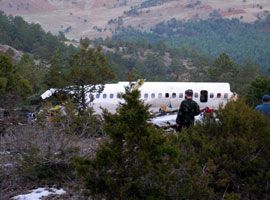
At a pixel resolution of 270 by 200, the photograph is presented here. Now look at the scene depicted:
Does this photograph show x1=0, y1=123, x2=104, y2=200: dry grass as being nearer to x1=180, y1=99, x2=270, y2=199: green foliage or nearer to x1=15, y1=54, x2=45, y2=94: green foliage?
x1=180, y1=99, x2=270, y2=199: green foliage

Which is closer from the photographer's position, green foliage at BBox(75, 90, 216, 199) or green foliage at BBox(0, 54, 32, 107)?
green foliage at BBox(75, 90, 216, 199)

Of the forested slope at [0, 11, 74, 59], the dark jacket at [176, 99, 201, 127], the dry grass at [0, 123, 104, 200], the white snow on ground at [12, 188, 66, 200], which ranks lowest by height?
the white snow on ground at [12, 188, 66, 200]

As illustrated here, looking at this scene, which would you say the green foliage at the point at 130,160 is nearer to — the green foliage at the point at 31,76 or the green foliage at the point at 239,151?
the green foliage at the point at 239,151

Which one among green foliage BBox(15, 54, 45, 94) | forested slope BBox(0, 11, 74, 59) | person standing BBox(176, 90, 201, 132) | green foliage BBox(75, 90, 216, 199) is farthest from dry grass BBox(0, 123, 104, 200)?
forested slope BBox(0, 11, 74, 59)

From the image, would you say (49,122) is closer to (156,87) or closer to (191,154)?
(191,154)

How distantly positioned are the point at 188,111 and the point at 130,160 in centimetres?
362

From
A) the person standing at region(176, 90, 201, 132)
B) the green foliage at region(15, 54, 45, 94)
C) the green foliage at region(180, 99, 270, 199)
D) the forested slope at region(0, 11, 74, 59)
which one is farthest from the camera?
the forested slope at region(0, 11, 74, 59)

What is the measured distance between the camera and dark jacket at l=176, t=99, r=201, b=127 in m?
8.03

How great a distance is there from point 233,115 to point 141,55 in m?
103

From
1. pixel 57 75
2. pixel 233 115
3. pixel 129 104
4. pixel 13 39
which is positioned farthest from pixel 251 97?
pixel 13 39

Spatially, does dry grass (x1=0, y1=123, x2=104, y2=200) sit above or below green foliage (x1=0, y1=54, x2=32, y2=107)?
below

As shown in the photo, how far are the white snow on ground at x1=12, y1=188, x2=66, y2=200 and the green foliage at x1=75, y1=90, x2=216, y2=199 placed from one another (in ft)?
5.23

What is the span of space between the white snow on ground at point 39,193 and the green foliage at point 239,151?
231 centimetres

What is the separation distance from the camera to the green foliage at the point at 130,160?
179 inches
